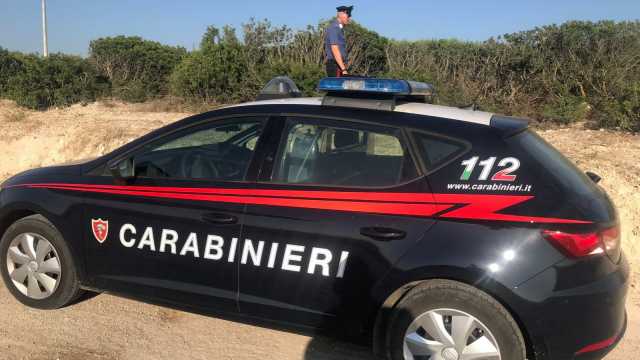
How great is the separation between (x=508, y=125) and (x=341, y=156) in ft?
3.23

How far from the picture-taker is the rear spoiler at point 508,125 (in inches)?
126

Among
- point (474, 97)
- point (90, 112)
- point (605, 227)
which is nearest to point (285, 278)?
point (605, 227)

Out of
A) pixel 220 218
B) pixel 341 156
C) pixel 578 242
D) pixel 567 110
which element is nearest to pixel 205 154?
pixel 220 218

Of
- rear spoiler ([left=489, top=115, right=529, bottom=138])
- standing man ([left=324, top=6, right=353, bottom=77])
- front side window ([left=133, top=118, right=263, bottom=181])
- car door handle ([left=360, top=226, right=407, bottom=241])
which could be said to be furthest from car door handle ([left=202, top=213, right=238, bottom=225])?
standing man ([left=324, top=6, right=353, bottom=77])

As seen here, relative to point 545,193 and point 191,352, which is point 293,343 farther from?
point 545,193

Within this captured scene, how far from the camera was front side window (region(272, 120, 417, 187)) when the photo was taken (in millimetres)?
3283

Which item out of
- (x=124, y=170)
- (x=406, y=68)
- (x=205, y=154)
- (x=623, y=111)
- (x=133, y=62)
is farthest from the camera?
(x=133, y=62)

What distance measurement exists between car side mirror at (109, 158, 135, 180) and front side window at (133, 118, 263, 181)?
0.06m

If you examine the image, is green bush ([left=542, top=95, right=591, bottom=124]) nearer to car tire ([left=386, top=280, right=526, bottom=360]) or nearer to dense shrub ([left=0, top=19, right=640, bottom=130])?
dense shrub ([left=0, top=19, right=640, bottom=130])

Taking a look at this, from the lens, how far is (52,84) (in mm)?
14500

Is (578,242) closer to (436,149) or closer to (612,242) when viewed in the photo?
(612,242)

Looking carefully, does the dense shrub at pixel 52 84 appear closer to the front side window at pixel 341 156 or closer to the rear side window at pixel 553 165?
the front side window at pixel 341 156

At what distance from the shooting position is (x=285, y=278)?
3.37 m

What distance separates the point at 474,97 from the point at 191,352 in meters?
8.29
